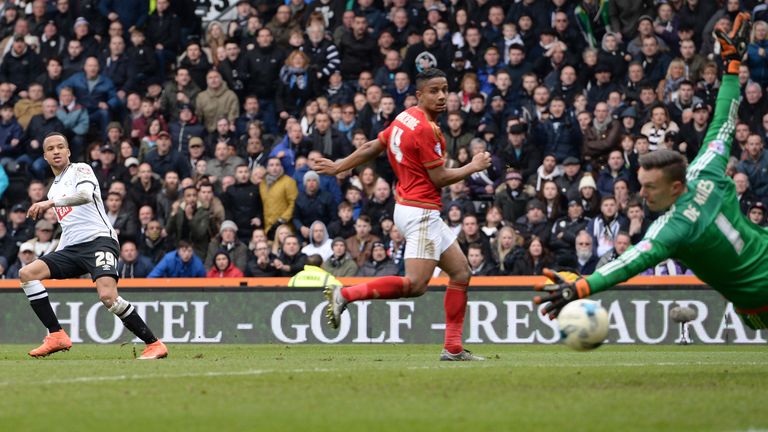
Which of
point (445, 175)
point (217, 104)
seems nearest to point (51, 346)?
point (445, 175)

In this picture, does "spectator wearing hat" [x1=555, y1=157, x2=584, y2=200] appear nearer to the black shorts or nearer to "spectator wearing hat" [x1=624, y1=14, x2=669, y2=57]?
"spectator wearing hat" [x1=624, y1=14, x2=669, y2=57]

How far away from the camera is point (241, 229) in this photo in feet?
71.3

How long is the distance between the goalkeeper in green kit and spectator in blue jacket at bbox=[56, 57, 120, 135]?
16.1 m

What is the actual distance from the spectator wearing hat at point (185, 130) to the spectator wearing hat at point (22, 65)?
3397 millimetres

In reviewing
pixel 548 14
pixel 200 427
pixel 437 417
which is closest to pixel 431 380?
→ pixel 437 417

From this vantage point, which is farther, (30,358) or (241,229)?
(241,229)

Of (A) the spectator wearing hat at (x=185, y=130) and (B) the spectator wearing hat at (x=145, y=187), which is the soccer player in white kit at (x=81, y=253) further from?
(A) the spectator wearing hat at (x=185, y=130)

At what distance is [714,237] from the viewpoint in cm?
920

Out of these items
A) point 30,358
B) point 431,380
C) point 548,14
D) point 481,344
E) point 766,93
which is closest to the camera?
point 431,380

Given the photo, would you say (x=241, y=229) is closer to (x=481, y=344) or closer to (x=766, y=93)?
(x=481, y=344)

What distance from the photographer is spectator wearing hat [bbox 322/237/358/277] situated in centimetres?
1992

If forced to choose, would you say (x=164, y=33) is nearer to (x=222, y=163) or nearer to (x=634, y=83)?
(x=222, y=163)

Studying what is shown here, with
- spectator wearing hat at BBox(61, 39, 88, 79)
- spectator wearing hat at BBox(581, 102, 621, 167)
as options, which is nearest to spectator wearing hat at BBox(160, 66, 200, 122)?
spectator wearing hat at BBox(61, 39, 88, 79)

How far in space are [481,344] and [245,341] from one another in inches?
138
